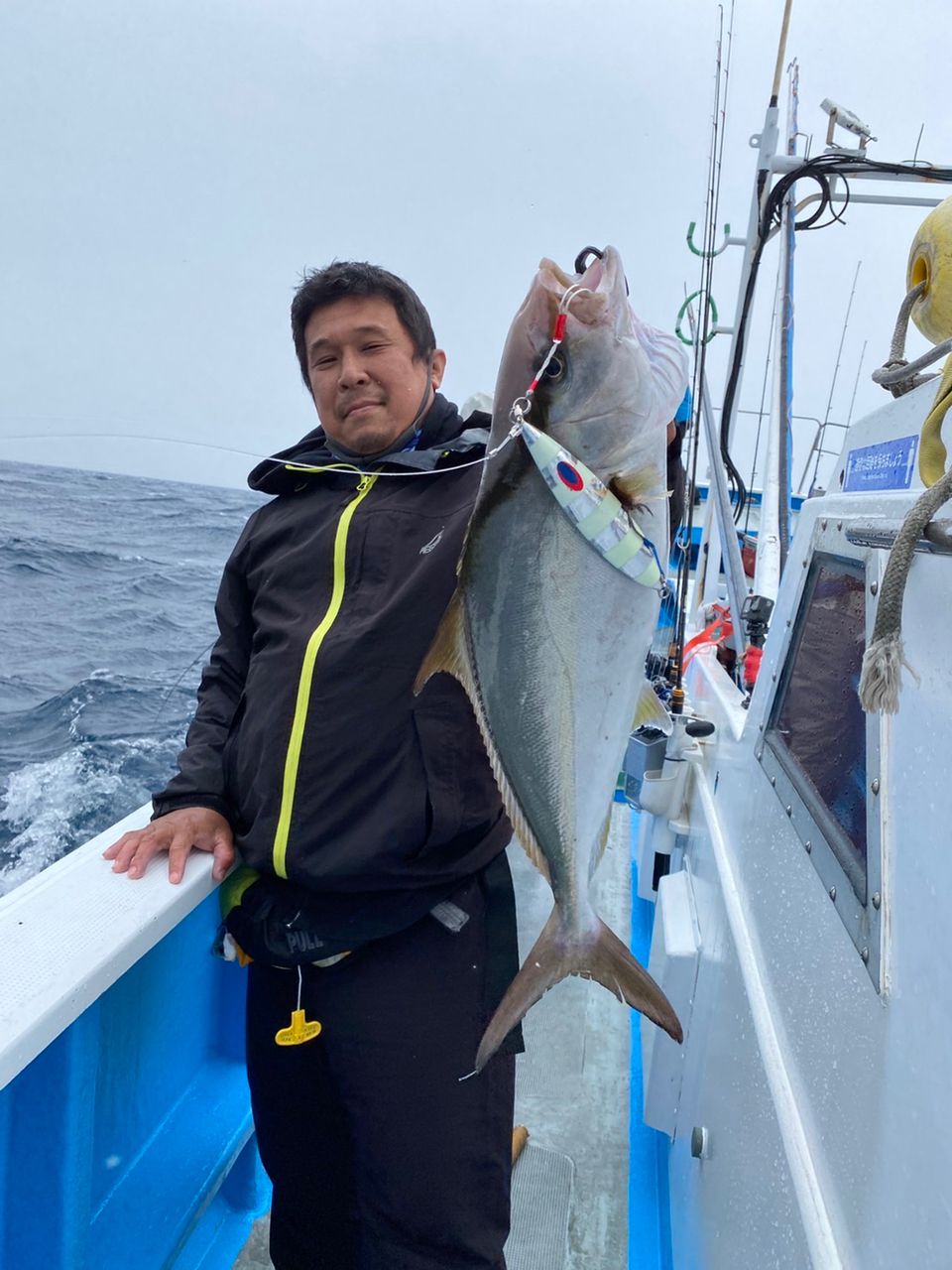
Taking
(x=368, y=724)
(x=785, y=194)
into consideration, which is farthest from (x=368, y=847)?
(x=785, y=194)

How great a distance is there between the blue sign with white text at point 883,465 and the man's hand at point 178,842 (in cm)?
141

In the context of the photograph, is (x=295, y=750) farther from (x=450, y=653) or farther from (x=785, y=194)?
(x=785, y=194)

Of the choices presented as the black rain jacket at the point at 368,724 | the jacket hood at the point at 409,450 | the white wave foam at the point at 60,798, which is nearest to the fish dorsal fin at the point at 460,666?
the black rain jacket at the point at 368,724

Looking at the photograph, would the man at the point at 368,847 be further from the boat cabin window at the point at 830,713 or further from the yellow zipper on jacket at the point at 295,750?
the boat cabin window at the point at 830,713

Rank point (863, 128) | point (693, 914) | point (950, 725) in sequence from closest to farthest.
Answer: point (950, 725) < point (693, 914) < point (863, 128)

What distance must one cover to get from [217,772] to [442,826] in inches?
21.8

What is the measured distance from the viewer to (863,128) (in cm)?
319

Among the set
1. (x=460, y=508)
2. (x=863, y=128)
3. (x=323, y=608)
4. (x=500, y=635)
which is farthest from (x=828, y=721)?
(x=863, y=128)

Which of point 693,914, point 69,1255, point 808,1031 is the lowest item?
point 69,1255

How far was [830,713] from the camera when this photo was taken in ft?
4.68

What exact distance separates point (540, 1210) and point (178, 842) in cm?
145

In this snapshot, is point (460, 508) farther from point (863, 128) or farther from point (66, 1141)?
point (863, 128)

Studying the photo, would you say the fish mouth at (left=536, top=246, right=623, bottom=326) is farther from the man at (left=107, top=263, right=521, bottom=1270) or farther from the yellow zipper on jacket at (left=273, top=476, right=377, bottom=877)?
the yellow zipper on jacket at (left=273, top=476, right=377, bottom=877)

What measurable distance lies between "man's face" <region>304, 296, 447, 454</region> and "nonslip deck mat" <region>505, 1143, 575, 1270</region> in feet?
6.53
